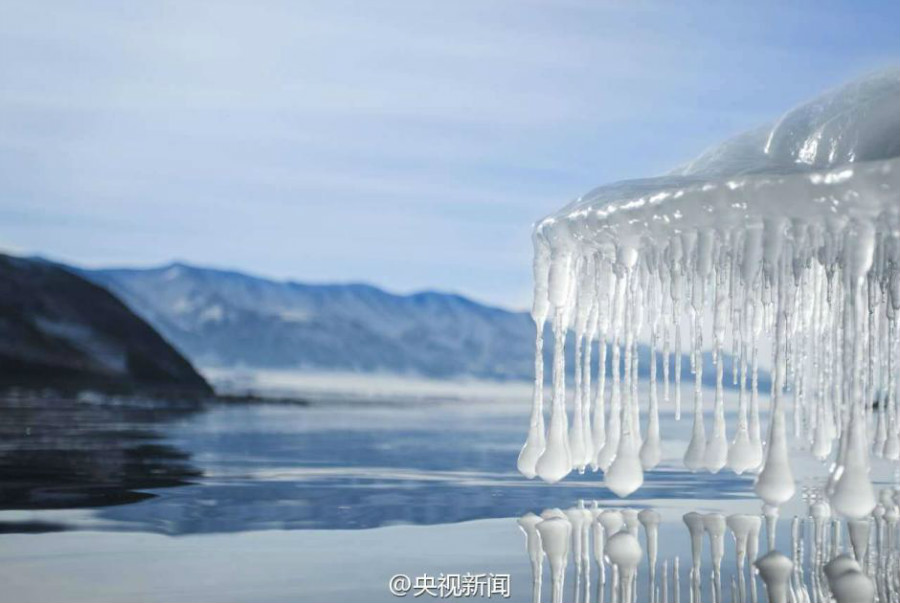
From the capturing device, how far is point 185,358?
56.0m

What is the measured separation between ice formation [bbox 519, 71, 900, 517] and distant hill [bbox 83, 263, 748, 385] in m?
52.9

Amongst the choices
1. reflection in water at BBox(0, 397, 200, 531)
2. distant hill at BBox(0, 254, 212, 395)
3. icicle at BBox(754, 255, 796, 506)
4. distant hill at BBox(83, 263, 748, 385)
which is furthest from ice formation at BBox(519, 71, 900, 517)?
distant hill at BBox(83, 263, 748, 385)

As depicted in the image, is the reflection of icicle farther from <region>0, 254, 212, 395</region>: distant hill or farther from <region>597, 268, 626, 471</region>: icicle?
<region>0, 254, 212, 395</region>: distant hill

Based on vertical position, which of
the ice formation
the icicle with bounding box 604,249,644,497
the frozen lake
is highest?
the ice formation

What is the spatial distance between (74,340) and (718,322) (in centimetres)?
4577

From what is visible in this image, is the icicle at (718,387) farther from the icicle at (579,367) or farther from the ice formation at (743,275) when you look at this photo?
the icicle at (579,367)

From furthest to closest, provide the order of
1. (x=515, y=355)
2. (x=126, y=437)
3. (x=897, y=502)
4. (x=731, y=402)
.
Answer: (x=515, y=355) < (x=731, y=402) < (x=126, y=437) < (x=897, y=502)

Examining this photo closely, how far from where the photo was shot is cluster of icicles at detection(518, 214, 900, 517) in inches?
219

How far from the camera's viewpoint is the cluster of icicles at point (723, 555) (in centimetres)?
534

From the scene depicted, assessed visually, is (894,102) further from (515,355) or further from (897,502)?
(515,355)

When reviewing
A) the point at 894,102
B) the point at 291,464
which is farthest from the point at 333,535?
the point at 291,464

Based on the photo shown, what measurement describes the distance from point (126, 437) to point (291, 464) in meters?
4.36

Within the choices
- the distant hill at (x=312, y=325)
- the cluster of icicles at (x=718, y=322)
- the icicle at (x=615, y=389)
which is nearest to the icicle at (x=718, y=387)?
the cluster of icicles at (x=718, y=322)

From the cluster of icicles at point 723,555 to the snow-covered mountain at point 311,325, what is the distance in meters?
52.9
